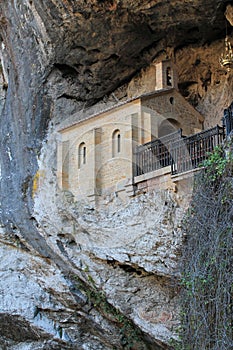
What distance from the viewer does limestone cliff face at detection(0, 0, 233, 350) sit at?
37.8 feet

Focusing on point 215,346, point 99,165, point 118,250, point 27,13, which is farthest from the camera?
point 27,13

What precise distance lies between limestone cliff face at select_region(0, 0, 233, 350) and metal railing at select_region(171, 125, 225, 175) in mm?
609

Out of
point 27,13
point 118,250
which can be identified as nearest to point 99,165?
point 118,250

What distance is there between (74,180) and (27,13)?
440 cm

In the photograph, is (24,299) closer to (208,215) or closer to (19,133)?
(19,133)

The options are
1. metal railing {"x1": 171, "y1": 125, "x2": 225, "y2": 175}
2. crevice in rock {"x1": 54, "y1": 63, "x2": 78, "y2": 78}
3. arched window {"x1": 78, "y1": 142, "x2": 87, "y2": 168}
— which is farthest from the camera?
crevice in rock {"x1": 54, "y1": 63, "x2": 78, "y2": 78}

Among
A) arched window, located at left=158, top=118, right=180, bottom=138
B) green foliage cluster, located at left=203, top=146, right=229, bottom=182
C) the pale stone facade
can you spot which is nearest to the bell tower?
the pale stone facade

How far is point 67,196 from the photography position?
43.7 ft

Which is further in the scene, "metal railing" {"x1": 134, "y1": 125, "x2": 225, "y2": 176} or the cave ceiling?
the cave ceiling

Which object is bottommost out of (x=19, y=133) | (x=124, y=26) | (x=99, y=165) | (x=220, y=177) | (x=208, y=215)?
(x=208, y=215)

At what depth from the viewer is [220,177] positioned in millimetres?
9891

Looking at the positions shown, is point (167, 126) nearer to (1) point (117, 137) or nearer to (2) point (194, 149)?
(1) point (117, 137)

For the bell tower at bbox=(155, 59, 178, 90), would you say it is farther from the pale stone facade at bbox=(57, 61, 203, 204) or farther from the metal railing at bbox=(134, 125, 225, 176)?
the metal railing at bbox=(134, 125, 225, 176)

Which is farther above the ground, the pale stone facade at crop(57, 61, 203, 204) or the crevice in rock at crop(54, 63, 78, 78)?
the crevice in rock at crop(54, 63, 78, 78)
